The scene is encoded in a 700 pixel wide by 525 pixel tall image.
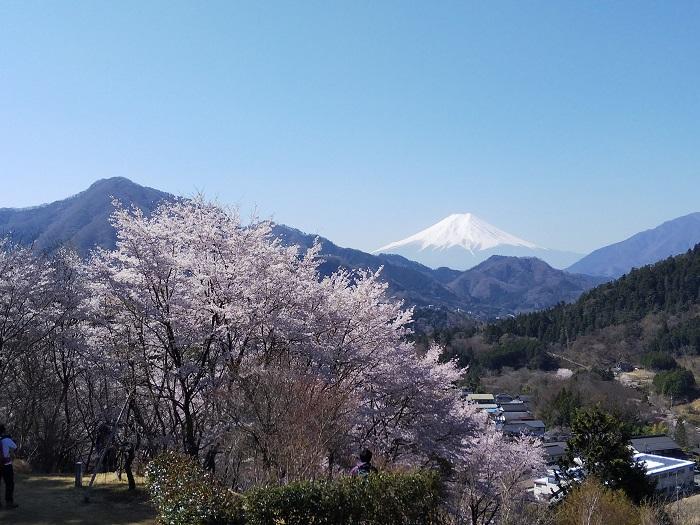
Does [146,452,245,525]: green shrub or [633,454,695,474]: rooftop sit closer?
[146,452,245,525]: green shrub

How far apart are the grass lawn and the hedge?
2.57m

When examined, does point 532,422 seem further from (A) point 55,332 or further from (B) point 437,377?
(A) point 55,332

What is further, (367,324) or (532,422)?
(532,422)

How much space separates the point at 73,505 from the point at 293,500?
6.03 meters

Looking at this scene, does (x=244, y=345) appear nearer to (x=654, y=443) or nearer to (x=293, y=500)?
(x=293, y=500)

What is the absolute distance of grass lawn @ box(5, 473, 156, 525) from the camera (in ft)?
31.8

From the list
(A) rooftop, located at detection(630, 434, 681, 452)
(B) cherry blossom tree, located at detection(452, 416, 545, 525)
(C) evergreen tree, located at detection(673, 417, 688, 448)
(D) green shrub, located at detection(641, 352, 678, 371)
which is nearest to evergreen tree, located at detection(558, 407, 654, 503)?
(B) cherry blossom tree, located at detection(452, 416, 545, 525)

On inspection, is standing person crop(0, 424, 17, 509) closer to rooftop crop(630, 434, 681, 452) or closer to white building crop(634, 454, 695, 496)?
white building crop(634, 454, 695, 496)

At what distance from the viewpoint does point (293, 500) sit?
700 cm

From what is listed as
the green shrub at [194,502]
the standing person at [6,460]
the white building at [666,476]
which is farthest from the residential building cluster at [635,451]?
the green shrub at [194,502]

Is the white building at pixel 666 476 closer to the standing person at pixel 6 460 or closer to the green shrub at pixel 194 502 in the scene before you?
the standing person at pixel 6 460

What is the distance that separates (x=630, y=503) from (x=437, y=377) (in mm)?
8360

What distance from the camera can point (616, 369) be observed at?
9231 centimetres

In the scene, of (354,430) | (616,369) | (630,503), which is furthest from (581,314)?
(354,430)
